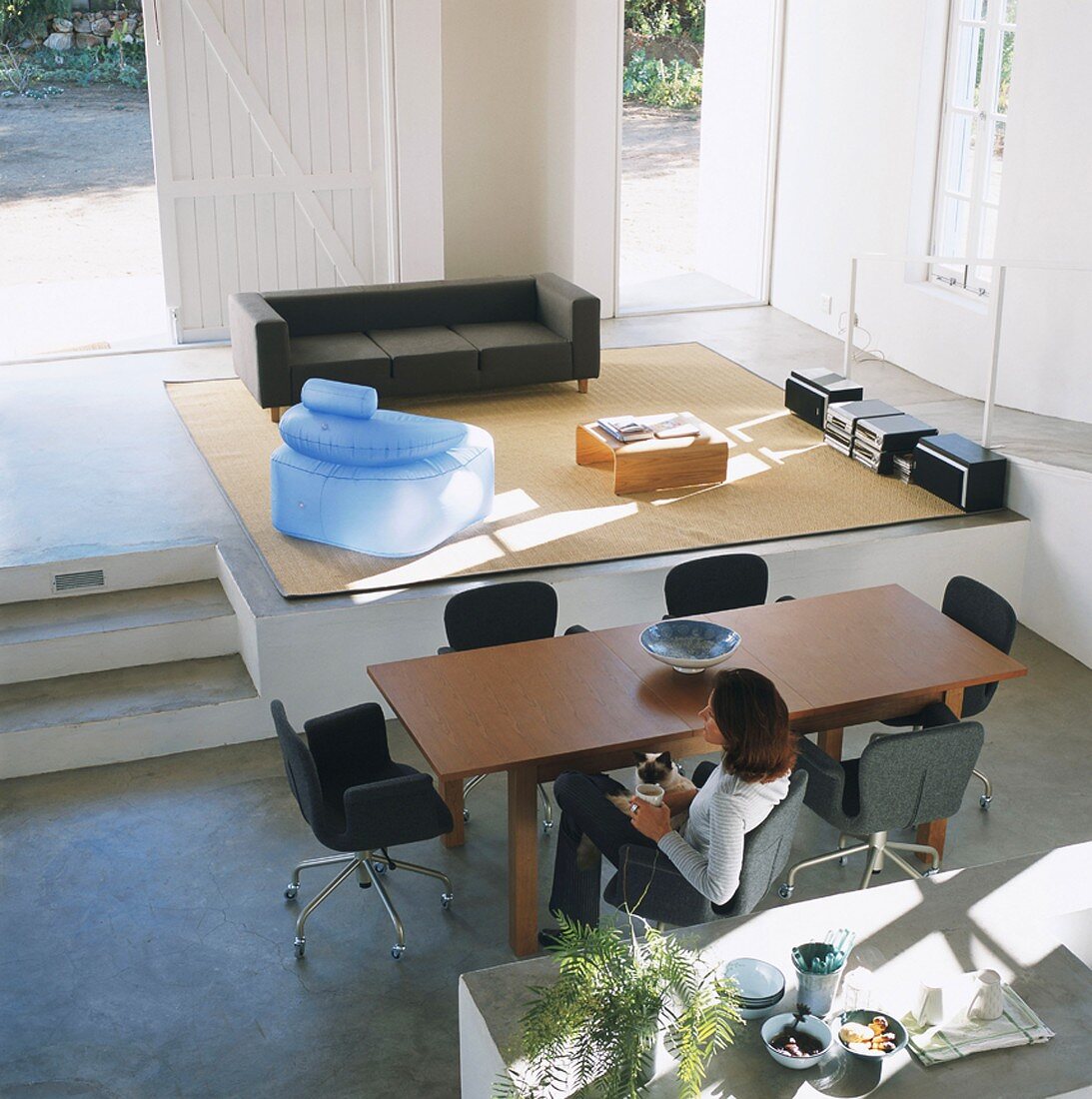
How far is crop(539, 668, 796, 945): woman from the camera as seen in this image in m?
4.16

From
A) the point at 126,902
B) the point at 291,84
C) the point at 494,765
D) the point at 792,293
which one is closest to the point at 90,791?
the point at 126,902

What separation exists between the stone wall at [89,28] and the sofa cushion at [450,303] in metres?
5.87

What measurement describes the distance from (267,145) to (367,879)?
22.2ft

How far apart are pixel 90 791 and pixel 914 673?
3.33m

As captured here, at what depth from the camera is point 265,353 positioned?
863 centimetres

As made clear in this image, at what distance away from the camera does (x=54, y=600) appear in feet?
22.4

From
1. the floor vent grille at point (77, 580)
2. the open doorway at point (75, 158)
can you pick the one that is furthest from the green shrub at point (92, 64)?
the floor vent grille at point (77, 580)

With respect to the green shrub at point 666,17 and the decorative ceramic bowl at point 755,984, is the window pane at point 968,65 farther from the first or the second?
the decorative ceramic bowl at point 755,984

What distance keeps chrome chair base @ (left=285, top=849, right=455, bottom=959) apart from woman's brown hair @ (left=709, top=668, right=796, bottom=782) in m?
1.48

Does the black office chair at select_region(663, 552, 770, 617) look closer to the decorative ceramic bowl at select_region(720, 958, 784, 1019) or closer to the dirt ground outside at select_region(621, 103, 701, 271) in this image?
the decorative ceramic bowl at select_region(720, 958, 784, 1019)

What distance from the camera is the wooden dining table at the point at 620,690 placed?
479cm

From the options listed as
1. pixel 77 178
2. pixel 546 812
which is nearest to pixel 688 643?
pixel 546 812

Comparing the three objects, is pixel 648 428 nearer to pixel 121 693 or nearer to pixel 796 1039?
pixel 121 693

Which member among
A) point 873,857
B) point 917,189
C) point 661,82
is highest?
point 661,82
